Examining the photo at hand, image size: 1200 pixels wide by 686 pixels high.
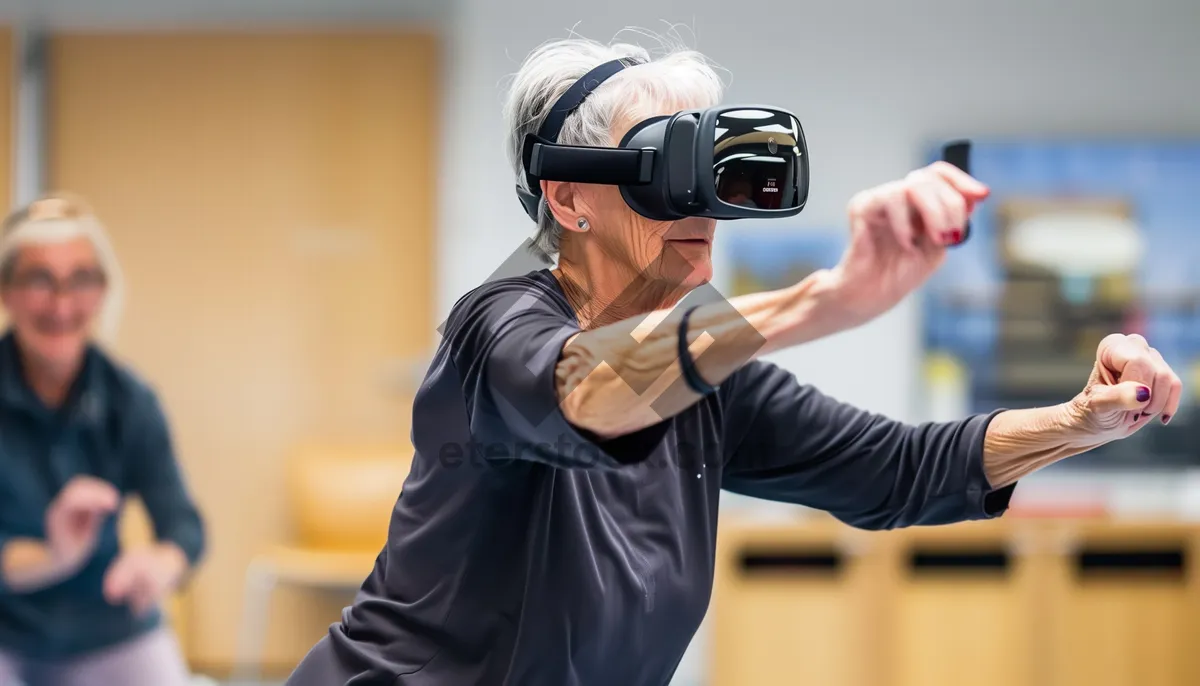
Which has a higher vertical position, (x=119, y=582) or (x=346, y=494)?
(x=119, y=582)

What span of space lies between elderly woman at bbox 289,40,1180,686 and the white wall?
87.1 inches

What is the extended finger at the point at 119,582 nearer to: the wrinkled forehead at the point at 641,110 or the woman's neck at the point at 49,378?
the woman's neck at the point at 49,378

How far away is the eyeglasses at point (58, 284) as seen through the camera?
1.90 meters

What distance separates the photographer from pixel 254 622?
3557 millimetres

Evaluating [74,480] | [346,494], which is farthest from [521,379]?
[346,494]

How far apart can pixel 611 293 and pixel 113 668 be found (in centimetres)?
126

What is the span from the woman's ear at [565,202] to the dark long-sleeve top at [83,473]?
1.19 metres

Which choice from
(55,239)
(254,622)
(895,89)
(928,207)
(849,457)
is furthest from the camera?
(254,622)

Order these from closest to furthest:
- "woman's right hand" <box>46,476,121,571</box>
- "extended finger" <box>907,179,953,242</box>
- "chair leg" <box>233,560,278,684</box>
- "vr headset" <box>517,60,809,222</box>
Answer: "extended finger" <box>907,179,953,242</box>
"vr headset" <box>517,60,809,222</box>
"woman's right hand" <box>46,476,121,571</box>
"chair leg" <box>233,560,278,684</box>

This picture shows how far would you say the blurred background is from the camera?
2.99 metres

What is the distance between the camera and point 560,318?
790mm

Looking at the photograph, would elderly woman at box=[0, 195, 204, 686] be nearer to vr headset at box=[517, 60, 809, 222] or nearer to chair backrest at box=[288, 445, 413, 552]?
vr headset at box=[517, 60, 809, 222]

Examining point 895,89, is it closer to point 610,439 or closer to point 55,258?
point 55,258

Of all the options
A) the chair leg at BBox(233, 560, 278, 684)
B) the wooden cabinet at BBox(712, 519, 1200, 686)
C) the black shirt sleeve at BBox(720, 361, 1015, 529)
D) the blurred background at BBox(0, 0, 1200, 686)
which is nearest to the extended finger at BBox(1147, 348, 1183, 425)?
the black shirt sleeve at BBox(720, 361, 1015, 529)
